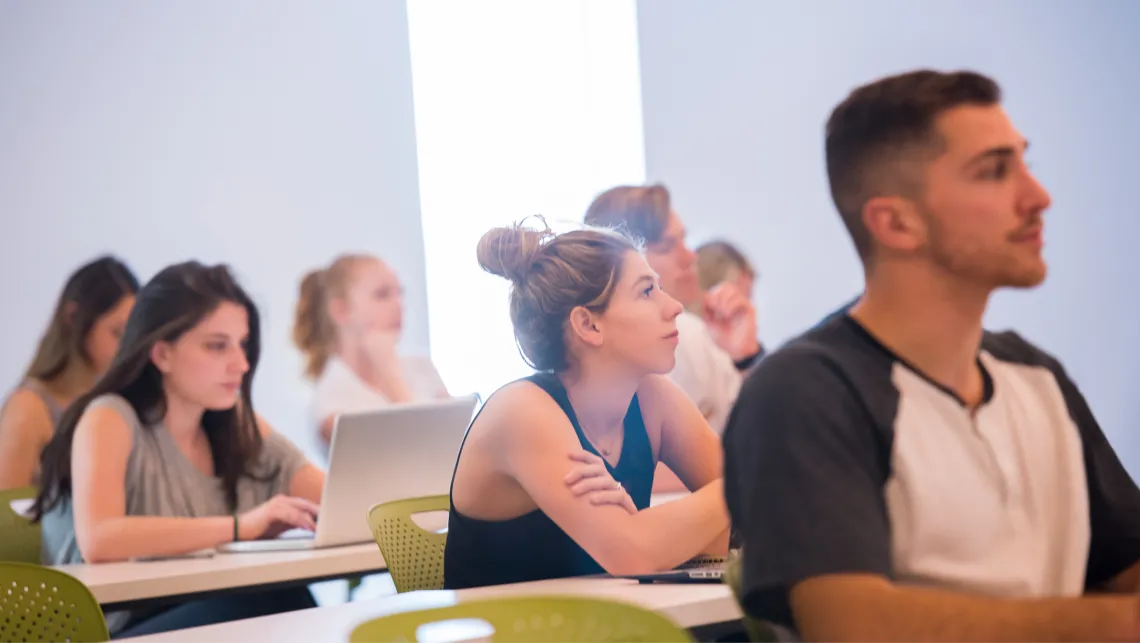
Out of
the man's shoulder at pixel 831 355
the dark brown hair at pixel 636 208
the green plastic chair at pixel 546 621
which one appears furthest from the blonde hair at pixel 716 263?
the green plastic chair at pixel 546 621

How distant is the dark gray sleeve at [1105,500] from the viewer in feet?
4.57

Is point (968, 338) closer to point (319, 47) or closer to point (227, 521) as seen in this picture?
point (227, 521)

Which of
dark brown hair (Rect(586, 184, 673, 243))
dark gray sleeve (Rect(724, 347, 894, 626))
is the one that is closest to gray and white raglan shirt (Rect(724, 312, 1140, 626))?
dark gray sleeve (Rect(724, 347, 894, 626))

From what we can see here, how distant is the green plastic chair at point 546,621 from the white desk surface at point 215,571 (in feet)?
4.45

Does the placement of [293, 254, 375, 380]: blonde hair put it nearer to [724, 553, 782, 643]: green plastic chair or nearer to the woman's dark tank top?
the woman's dark tank top

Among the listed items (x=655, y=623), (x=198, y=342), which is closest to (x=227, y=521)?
(x=198, y=342)

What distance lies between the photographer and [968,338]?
1315mm

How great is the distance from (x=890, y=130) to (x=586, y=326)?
1032 millimetres

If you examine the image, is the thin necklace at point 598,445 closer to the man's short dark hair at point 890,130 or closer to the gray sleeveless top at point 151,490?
the man's short dark hair at point 890,130

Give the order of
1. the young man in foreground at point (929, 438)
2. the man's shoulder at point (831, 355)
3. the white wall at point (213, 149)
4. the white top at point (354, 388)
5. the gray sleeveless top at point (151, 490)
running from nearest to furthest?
the young man in foreground at point (929, 438) → the man's shoulder at point (831, 355) → the gray sleeveless top at point (151, 490) → the white top at point (354, 388) → the white wall at point (213, 149)

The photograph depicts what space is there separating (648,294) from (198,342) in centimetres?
125

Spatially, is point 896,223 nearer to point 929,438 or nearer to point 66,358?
point 929,438

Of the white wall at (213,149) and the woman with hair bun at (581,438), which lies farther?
the white wall at (213,149)

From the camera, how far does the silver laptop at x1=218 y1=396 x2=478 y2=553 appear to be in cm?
268
